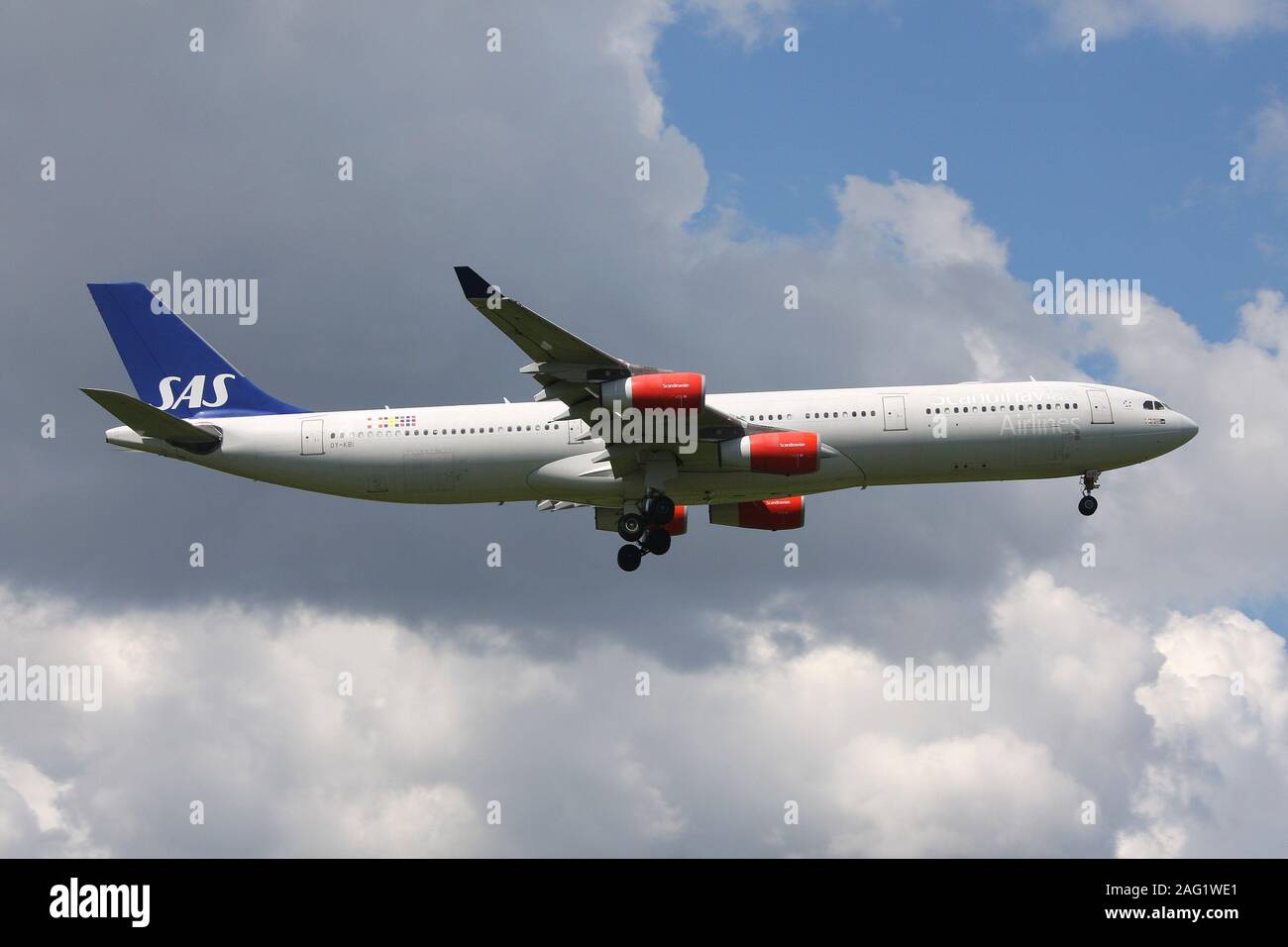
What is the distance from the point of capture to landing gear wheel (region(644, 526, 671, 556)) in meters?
61.5

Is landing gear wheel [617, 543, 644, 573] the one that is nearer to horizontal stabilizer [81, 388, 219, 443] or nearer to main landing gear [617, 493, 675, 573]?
main landing gear [617, 493, 675, 573]

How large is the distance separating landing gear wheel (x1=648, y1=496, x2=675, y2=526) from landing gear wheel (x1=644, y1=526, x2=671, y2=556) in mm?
730

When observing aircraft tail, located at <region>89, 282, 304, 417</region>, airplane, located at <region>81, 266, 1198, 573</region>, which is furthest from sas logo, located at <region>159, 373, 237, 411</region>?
airplane, located at <region>81, 266, 1198, 573</region>

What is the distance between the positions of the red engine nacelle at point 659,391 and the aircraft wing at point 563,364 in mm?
488

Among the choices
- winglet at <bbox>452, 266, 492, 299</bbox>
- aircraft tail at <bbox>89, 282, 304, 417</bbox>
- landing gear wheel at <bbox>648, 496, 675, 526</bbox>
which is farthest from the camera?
aircraft tail at <bbox>89, 282, 304, 417</bbox>

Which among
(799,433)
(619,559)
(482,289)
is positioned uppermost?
(482,289)

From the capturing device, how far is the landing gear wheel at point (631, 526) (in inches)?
2421

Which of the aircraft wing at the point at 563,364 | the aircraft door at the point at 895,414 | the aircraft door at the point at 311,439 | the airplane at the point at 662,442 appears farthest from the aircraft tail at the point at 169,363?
the aircraft door at the point at 895,414

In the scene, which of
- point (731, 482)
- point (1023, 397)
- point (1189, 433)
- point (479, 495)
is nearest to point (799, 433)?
point (731, 482)

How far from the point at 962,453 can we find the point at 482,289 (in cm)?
2010

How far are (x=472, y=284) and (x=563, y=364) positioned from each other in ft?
21.2

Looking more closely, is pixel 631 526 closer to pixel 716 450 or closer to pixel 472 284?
pixel 716 450

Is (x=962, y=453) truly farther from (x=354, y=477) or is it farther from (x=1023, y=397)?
(x=354, y=477)

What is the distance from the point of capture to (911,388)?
59406 millimetres
